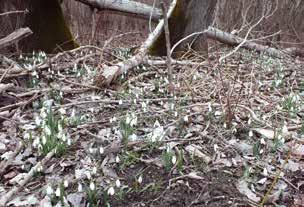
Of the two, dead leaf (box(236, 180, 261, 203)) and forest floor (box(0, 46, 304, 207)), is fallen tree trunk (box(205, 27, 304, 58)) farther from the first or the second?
dead leaf (box(236, 180, 261, 203))

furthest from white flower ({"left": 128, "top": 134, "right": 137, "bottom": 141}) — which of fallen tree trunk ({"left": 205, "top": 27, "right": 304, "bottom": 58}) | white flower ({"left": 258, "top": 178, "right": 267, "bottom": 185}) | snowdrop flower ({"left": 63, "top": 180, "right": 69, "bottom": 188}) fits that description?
fallen tree trunk ({"left": 205, "top": 27, "right": 304, "bottom": 58})

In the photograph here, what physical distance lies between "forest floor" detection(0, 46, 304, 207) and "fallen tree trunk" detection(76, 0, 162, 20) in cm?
265

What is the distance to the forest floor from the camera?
278 cm

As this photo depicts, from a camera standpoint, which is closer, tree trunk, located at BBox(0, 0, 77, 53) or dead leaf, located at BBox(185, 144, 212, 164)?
dead leaf, located at BBox(185, 144, 212, 164)

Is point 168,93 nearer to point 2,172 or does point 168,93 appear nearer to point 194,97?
point 194,97

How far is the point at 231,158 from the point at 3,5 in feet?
17.4

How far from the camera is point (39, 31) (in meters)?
7.48

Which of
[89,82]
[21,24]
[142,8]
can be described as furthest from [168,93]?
[21,24]

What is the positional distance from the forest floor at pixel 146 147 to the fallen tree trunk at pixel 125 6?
104 inches

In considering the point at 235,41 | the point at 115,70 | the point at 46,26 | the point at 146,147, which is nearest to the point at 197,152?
the point at 146,147

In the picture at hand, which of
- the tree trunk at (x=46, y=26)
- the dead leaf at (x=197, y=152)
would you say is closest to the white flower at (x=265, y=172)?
the dead leaf at (x=197, y=152)

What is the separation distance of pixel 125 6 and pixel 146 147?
4.62 m

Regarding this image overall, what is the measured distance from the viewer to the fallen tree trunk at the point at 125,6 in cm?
714

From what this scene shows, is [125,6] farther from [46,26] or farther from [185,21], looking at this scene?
[46,26]
